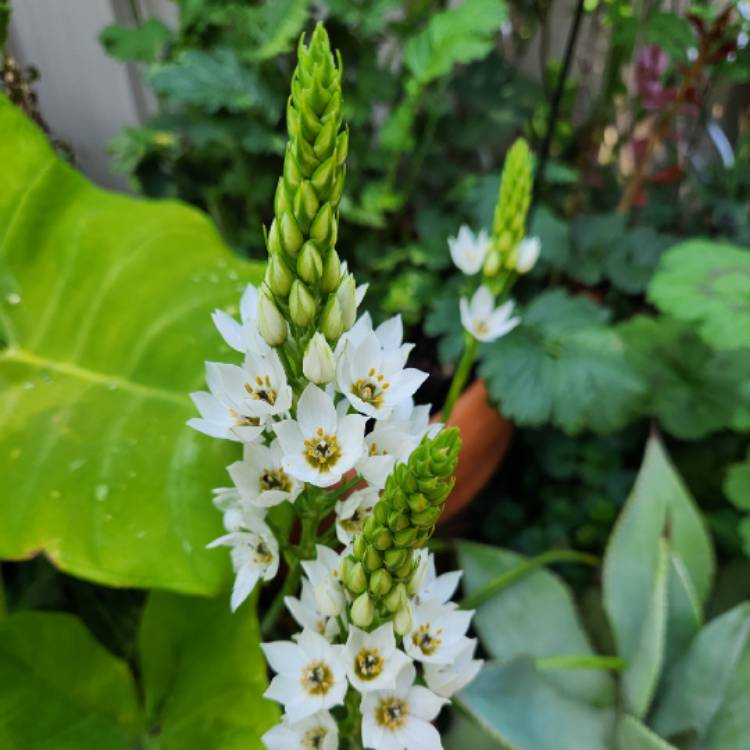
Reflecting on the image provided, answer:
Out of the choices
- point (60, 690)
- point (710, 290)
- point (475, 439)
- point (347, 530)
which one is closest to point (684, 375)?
point (710, 290)

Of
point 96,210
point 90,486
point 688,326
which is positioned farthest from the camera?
point 688,326

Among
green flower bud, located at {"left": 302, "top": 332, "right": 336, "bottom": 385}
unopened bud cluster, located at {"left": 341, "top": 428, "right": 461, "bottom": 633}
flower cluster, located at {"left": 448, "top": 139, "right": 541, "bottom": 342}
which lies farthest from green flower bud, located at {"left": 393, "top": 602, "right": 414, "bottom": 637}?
flower cluster, located at {"left": 448, "top": 139, "right": 541, "bottom": 342}

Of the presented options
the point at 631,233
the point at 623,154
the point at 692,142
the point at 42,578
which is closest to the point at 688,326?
the point at 631,233

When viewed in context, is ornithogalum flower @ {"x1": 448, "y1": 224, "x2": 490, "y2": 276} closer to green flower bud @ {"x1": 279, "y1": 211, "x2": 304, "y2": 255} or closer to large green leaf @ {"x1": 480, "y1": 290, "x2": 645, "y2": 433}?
large green leaf @ {"x1": 480, "y1": 290, "x2": 645, "y2": 433}

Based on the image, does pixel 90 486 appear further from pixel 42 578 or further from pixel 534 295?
pixel 534 295

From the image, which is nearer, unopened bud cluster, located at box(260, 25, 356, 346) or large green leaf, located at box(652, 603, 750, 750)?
unopened bud cluster, located at box(260, 25, 356, 346)

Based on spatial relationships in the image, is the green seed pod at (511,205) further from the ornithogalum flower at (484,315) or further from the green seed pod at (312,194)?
the green seed pod at (312,194)
